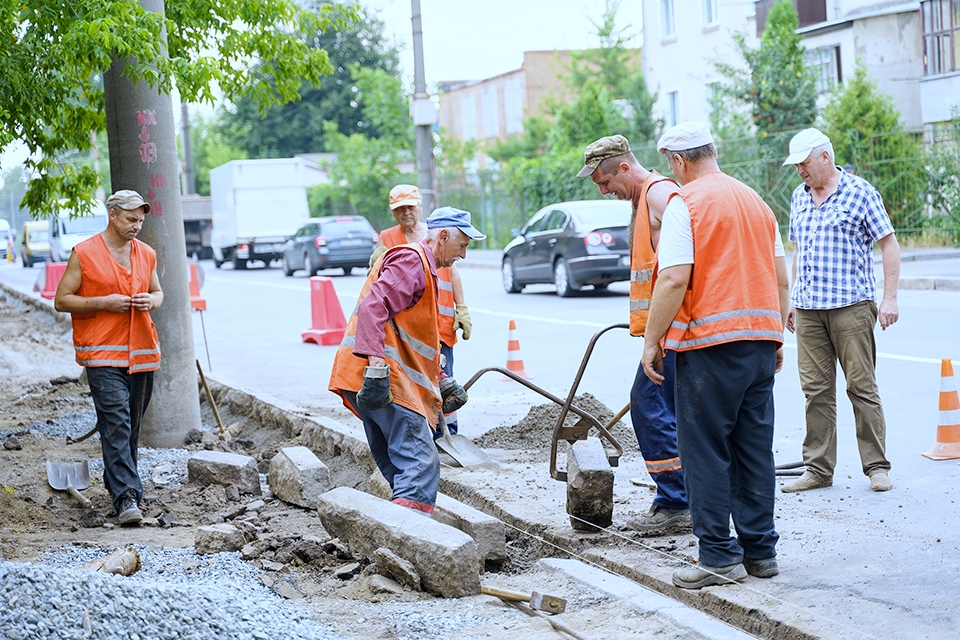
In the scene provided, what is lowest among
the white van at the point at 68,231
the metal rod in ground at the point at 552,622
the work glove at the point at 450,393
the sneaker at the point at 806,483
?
the metal rod in ground at the point at 552,622

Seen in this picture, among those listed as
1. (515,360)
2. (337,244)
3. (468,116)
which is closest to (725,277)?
(515,360)

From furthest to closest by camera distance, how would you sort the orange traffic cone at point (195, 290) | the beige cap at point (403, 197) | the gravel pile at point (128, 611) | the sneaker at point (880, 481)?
1. the orange traffic cone at point (195, 290)
2. the beige cap at point (403, 197)
3. the sneaker at point (880, 481)
4. the gravel pile at point (128, 611)

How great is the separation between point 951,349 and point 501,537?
6.99 meters

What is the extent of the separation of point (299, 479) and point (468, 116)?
7205 cm

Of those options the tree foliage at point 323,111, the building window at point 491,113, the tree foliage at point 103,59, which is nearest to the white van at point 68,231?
the tree foliage at point 323,111

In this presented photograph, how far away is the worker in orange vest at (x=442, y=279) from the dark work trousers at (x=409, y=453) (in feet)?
6.59

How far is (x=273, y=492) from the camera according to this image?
24.3ft

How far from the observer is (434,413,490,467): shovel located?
746 cm

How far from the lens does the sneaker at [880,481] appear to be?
19.9 feet

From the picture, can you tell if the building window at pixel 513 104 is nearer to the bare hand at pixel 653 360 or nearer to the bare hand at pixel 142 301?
the bare hand at pixel 142 301

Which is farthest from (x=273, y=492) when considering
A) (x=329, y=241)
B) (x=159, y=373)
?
(x=329, y=241)

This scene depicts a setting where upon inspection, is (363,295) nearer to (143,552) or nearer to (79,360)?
(143,552)

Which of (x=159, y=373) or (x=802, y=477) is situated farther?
(x=159, y=373)

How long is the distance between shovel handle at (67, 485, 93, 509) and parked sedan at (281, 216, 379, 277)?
71.8 feet
